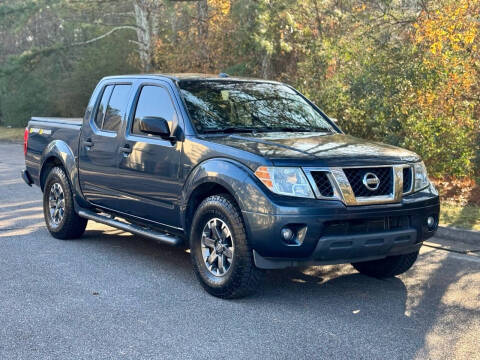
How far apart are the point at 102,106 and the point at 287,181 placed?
3.13m

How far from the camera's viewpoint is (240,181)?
5.51m

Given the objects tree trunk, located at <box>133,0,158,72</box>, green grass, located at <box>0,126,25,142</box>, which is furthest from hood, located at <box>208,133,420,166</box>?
green grass, located at <box>0,126,25,142</box>

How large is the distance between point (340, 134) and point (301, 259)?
1.86 metres

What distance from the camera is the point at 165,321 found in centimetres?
521

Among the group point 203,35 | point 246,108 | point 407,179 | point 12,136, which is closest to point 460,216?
point 407,179

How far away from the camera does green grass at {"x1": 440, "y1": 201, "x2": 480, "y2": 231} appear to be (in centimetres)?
869

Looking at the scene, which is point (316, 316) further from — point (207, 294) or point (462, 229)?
point (462, 229)

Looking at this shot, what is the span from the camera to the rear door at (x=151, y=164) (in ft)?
20.8

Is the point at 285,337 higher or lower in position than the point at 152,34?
lower

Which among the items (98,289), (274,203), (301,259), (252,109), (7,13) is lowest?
(98,289)

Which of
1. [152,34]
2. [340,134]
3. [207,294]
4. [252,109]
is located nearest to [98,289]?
[207,294]

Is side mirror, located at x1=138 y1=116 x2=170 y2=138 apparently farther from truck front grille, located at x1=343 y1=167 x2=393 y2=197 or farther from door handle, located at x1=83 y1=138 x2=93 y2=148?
truck front grille, located at x1=343 y1=167 x2=393 y2=197

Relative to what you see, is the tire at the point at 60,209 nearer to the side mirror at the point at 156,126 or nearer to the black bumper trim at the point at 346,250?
the side mirror at the point at 156,126

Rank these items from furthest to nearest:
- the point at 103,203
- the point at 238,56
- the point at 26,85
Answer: the point at 26,85 < the point at 238,56 < the point at 103,203
